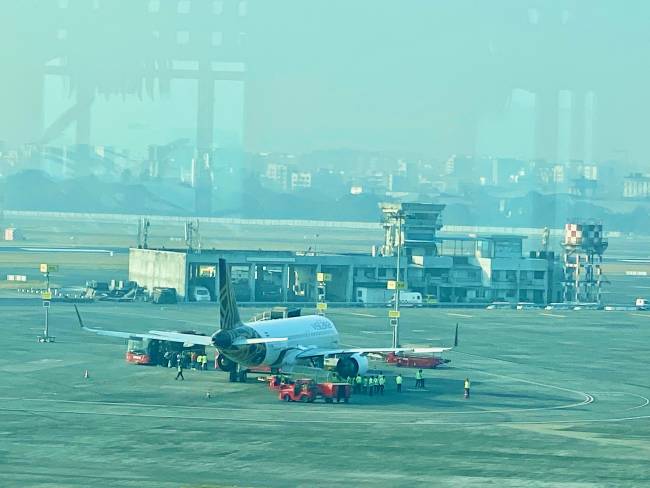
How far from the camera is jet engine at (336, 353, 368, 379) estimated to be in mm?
90062

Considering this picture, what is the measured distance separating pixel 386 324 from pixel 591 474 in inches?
3349

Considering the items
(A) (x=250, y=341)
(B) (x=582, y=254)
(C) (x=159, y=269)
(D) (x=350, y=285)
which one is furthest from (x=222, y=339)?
(B) (x=582, y=254)

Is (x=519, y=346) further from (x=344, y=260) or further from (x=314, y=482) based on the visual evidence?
(x=314, y=482)

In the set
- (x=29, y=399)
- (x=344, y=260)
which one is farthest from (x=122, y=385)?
(x=344, y=260)

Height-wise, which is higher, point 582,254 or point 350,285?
point 582,254

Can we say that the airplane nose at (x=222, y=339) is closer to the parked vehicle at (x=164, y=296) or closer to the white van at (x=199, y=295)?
the parked vehicle at (x=164, y=296)

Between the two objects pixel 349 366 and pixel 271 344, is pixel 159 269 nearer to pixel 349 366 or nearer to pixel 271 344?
pixel 349 366

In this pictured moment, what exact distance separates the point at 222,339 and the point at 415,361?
2420 cm

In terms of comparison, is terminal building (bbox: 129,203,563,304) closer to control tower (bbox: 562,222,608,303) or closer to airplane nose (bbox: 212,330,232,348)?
control tower (bbox: 562,222,608,303)

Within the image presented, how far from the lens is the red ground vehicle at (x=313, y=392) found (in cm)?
8150

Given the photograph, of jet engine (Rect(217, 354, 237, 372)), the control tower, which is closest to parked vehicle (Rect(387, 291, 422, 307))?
the control tower

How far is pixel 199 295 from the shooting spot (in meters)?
169

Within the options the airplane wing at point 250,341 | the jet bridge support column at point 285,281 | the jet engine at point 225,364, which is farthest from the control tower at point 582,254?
the airplane wing at point 250,341

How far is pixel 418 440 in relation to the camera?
6825 centimetres
